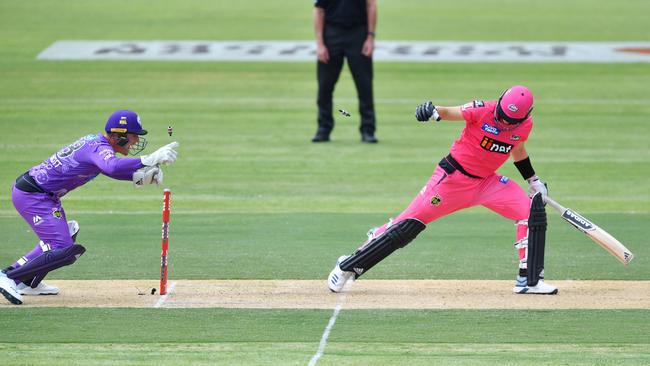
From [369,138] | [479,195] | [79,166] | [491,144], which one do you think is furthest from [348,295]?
[369,138]

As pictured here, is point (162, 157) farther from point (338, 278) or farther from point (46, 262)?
point (338, 278)

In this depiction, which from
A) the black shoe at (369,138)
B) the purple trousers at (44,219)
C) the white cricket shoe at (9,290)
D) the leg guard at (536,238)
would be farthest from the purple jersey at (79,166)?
the black shoe at (369,138)

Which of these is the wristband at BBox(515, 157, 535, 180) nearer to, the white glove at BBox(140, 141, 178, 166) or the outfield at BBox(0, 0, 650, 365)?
the outfield at BBox(0, 0, 650, 365)

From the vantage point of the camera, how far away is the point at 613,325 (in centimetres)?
951

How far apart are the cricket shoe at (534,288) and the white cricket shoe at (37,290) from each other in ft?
13.8

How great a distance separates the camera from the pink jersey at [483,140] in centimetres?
1027

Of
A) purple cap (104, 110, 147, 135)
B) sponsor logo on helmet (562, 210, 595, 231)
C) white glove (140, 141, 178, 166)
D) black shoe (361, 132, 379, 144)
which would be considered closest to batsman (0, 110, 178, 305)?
purple cap (104, 110, 147, 135)

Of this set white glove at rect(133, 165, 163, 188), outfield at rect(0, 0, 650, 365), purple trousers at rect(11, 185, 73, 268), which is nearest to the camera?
outfield at rect(0, 0, 650, 365)

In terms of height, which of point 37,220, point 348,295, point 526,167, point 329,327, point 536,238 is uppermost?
point 526,167

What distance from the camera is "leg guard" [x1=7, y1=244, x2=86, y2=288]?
10.0m

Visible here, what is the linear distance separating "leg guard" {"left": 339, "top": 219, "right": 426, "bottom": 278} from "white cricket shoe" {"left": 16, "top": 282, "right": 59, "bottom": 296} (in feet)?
8.61

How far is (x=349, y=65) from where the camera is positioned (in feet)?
61.0

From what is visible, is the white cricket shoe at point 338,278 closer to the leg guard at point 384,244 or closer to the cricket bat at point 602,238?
the leg guard at point 384,244

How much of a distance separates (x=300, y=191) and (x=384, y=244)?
5.88m
